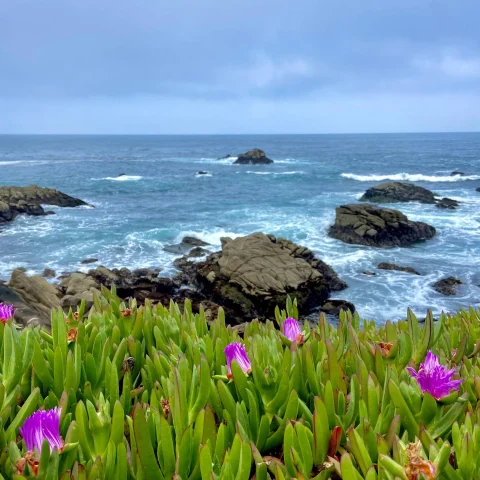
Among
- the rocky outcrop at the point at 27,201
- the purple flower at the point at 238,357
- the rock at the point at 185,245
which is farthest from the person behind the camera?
the rocky outcrop at the point at 27,201

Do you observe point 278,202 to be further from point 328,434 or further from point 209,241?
point 328,434

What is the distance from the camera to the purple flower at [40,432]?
1313 mm

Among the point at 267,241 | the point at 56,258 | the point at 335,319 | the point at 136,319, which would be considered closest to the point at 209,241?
the point at 267,241

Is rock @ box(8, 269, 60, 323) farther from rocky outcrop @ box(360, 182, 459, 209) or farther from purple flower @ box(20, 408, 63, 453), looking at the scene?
rocky outcrop @ box(360, 182, 459, 209)

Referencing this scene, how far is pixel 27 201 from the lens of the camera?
28828 mm

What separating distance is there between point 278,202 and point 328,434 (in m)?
31.1

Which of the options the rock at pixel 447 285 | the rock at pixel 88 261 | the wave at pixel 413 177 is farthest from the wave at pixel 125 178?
the rock at pixel 447 285

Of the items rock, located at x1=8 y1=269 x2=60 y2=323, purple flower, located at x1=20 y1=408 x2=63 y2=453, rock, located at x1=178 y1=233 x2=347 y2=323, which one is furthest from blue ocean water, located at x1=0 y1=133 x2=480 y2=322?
purple flower, located at x1=20 y1=408 x2=63 y2=453

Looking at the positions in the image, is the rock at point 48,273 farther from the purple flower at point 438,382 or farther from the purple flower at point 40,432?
the purple flower at point 438,382

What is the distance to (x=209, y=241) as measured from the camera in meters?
21.0

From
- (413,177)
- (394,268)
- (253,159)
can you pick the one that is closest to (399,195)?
(394,268)

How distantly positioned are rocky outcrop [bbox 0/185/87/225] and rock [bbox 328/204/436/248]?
55.3 ft

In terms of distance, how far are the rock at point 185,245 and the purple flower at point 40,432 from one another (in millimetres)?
18110

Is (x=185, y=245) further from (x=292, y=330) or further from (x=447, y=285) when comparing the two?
(x=292, y=330)
